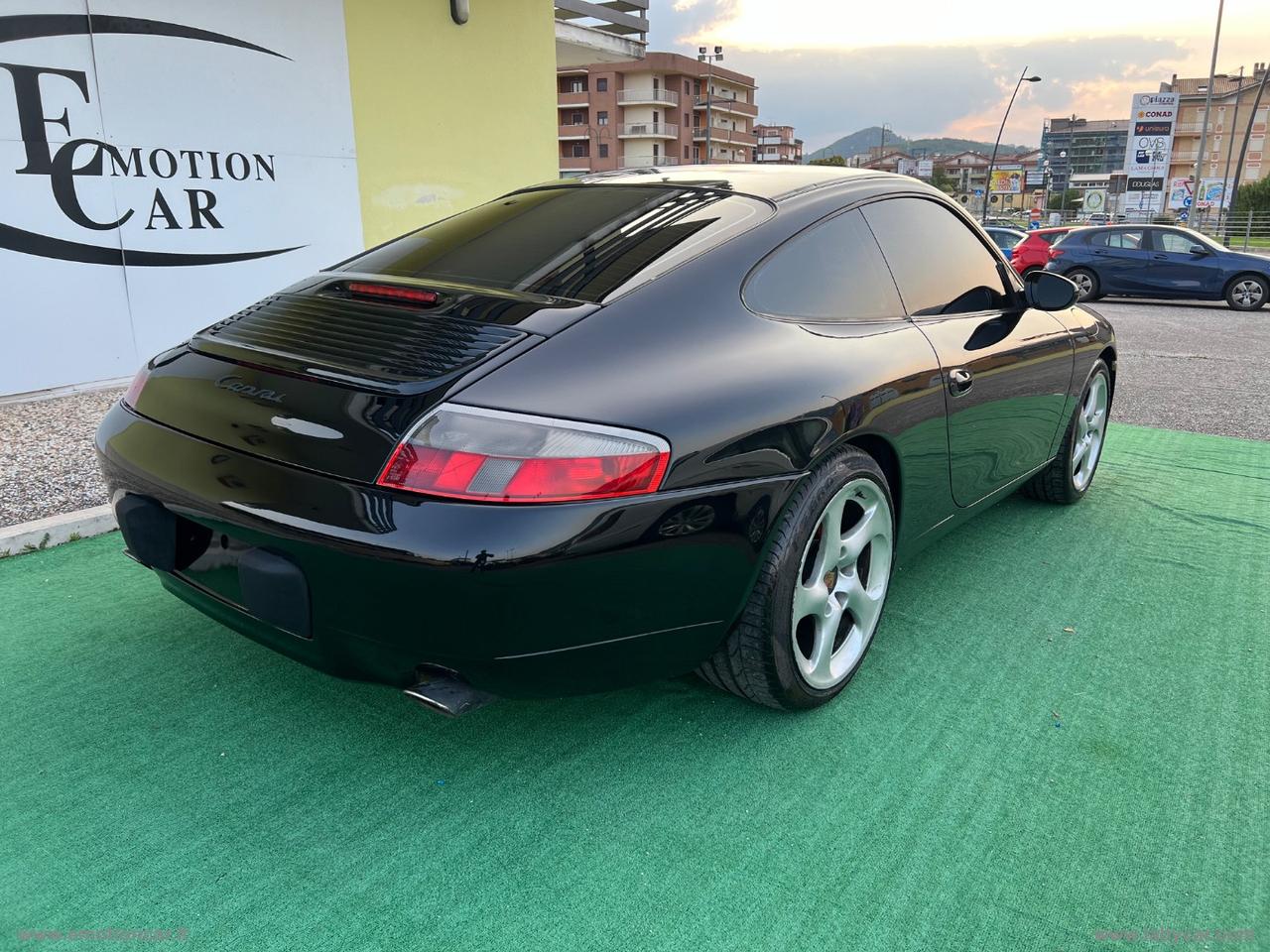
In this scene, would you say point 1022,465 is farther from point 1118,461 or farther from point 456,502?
point 456,502

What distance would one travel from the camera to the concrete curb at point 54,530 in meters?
3.49

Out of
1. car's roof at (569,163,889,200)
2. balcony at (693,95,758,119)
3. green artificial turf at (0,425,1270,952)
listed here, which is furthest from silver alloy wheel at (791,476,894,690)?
balcony at (693,95,758,119)

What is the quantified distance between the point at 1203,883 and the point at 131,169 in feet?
22.6

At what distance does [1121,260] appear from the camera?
1570 cm

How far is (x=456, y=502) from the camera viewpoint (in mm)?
1781

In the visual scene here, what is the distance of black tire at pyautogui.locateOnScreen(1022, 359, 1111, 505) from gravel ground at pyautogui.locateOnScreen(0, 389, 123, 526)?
4.11m

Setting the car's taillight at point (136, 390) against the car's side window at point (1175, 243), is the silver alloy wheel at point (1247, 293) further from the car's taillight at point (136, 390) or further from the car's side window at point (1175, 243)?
the car's taillight at point (136, 390)

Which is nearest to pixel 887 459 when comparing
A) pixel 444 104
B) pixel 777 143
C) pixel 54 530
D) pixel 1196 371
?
pixel 54 530

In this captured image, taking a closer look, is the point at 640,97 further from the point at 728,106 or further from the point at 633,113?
the point at 728,106

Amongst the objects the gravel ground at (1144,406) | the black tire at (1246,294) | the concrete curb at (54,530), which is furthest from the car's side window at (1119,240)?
the concrete curb at (54,530)

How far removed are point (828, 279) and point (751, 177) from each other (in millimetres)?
497

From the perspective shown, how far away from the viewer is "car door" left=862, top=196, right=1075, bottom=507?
2912 millimetres

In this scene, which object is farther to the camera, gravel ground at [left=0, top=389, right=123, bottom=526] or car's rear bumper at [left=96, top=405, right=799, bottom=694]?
gravel ground at [left=0, top=389, right=123, bottom=526]

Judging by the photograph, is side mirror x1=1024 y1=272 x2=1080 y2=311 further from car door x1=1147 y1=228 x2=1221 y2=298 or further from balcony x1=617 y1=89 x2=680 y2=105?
balcony x1=617 y1=89 x2=680 y2=105
